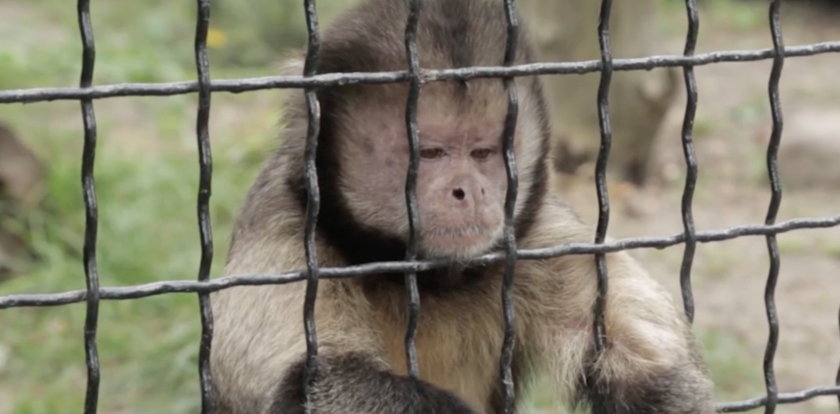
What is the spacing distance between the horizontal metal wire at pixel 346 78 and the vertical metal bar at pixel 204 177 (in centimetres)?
4

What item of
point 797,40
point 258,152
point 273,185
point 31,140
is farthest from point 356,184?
point 797,40

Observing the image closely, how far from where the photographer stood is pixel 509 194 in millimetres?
2623

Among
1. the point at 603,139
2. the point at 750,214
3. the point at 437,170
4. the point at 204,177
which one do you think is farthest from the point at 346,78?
the point at 750,214

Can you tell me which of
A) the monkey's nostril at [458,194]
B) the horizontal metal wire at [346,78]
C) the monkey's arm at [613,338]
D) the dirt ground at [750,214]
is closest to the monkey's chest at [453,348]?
the monkey's arm at [613,338]

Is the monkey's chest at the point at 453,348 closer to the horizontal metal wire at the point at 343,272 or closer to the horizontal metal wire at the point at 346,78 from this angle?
the horizontal metal wire at the point at 343,272

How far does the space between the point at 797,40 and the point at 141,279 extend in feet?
24.1

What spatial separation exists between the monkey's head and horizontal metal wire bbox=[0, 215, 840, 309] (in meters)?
0.31

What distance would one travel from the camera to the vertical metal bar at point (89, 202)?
2221mm

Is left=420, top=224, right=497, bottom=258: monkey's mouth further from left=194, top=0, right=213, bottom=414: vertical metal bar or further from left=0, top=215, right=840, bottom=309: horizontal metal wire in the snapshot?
left=194, top=0, right=213, bottom=414: vertical metal bar

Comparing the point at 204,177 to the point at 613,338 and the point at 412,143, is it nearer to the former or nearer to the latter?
the point at 412,143

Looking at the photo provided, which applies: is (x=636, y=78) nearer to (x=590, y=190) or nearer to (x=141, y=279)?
(x=590, y=190)

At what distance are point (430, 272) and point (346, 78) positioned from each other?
3.20 feet

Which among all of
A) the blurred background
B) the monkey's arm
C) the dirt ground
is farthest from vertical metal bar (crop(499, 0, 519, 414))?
the dirt ground

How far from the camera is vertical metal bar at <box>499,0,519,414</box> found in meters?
2.53
